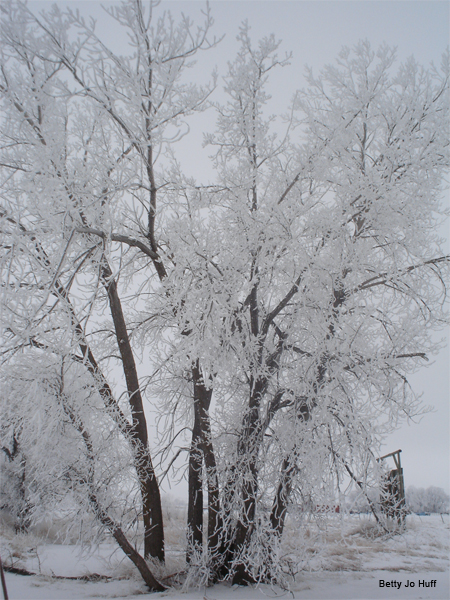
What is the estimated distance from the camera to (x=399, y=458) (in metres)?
9.95

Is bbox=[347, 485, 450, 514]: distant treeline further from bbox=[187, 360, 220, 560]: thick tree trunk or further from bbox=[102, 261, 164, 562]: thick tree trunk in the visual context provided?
bbox=[102, 261, 164, 562]: thick tree trunk

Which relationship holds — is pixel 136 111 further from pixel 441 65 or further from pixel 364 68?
pixel 441 65

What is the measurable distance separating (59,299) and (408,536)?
30.6 feet

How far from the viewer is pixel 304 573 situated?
596cm

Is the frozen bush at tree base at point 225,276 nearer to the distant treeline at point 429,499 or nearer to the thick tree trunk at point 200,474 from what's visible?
the thick tree trunk at point 200,474

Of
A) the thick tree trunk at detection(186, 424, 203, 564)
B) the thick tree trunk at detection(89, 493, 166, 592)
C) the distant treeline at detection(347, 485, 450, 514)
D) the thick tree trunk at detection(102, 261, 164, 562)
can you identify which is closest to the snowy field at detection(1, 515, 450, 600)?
the thick tree trunk at detection(89, 493, 166, 592)

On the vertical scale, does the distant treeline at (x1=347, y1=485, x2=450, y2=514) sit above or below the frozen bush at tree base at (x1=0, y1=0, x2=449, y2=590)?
below

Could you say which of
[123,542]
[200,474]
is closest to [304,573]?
[200,474]

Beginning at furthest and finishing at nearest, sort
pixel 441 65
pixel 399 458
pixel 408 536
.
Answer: pixel 399 458 → pixel 408 536 → pixel 441 65

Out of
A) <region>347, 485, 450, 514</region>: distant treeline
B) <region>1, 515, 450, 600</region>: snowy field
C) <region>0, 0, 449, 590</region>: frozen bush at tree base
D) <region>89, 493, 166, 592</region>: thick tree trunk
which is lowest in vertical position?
<region>347, 485, 450, 514</region>: distant treeline

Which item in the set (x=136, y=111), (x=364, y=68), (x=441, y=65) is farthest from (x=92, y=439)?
(x=441, y=65)

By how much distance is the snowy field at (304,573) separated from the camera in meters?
4.72

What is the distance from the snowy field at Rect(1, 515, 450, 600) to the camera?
186 inches

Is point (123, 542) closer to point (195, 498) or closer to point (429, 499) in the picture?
point (195, 498)
